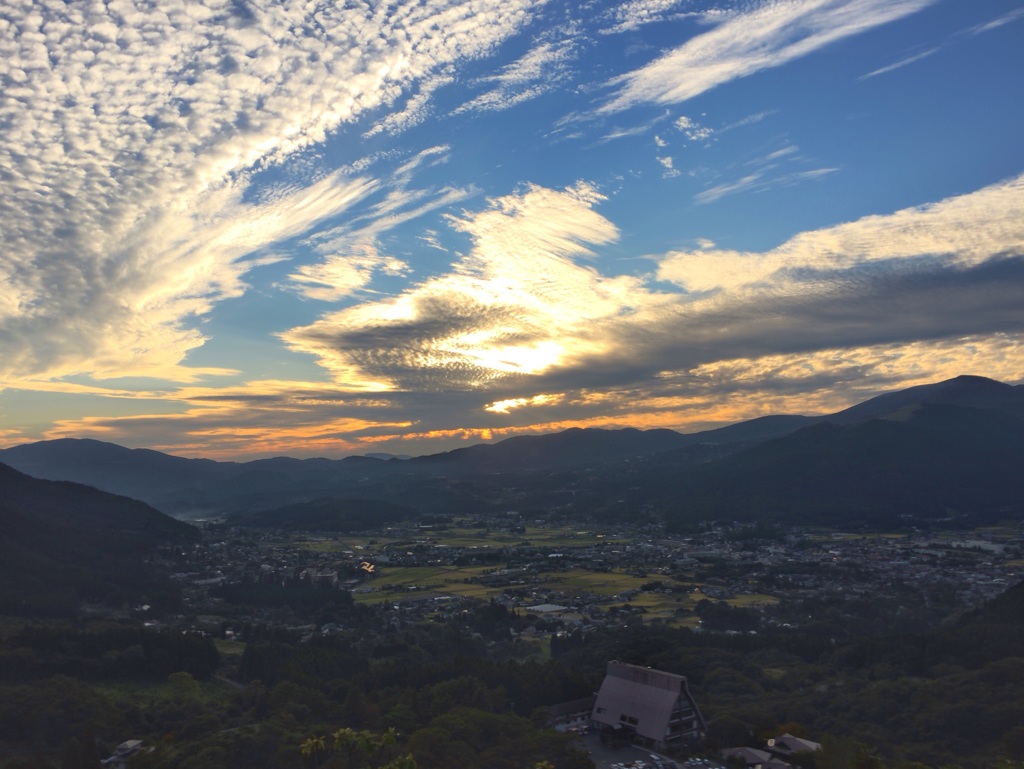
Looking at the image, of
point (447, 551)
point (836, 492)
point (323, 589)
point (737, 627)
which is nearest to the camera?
point (737, 627)

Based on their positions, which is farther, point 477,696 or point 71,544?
point 71,544

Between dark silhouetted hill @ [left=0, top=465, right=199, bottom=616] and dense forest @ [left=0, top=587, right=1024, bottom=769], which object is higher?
dark silhouetted hill @ [left=0, top=465, right=199, bottom=616]

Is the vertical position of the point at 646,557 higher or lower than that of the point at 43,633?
lower

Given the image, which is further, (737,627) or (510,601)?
(510,601)

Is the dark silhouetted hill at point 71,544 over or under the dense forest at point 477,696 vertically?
over

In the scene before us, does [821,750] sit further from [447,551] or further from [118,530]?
[118,530]

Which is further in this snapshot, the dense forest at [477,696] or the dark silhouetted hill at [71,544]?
the dark silhouetted hill at [71,544]

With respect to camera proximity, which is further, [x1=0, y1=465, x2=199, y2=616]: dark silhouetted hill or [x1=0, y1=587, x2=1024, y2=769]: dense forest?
[x1=0, y1=465, x2=199, y2=616]: dark silhouetted hill

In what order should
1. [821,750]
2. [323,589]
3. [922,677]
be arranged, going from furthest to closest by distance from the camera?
1. [323,589]
2. [922,677]
3. [821,750]

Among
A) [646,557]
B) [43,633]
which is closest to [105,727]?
[43,633]

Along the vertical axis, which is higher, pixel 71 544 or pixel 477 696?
pixel 71 544
